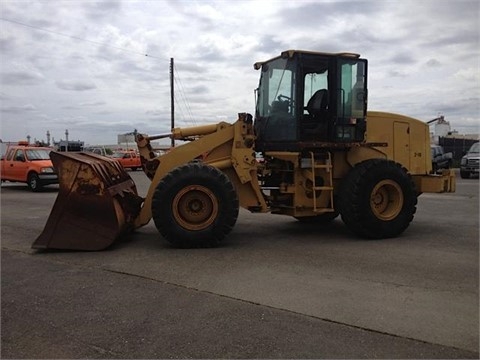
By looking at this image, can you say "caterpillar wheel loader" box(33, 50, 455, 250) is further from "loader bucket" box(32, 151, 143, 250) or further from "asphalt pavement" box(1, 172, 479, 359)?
"asphalt pavement" box(1, 172, 479, 359)

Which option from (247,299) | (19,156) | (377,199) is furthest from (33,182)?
(247,299)

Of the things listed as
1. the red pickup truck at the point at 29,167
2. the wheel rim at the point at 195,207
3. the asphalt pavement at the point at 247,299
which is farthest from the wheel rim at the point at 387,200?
the red pickup truck at the point at 29,167

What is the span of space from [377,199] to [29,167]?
50.2 feet

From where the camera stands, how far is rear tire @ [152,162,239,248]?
297 inches

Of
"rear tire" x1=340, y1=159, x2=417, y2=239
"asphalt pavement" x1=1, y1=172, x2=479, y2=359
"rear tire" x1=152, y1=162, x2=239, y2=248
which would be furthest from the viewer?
"rear tire" x1=340, y1=159, x2=417, y2=239

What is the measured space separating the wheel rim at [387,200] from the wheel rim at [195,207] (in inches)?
112

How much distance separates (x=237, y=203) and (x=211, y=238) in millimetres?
673

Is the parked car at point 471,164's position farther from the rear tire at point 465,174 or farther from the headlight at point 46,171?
the headlight at point 46,171

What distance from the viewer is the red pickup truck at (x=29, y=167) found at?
19.2m

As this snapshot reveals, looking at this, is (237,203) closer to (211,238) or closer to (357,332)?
(211,238)

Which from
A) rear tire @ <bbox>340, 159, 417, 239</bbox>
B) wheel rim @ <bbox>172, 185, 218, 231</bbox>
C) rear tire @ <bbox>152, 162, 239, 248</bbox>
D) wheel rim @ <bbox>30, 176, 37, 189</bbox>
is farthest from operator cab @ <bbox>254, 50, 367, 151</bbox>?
wheel rim @ <bbox>30, 176, 37, 189</bbox>

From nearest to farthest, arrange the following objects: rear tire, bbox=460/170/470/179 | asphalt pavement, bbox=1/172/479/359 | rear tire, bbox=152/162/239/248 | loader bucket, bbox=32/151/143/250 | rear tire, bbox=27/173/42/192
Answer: asphalt pavement, bbox=1/172/479/359
loader bucket, bbox=32/151/143/250
rear tire, bbox=152/162/239/248
rear tire, bbox=27/173/42/192
rear tire, bbox=460/170/470/179

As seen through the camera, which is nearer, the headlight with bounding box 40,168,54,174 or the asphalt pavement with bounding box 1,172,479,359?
the asphalt pavement with bounding box 1,172,479,359

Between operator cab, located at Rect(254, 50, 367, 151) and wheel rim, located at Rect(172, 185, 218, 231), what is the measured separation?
1.56 metres
